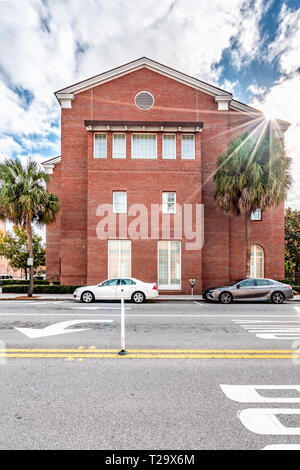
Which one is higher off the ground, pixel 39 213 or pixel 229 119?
pixel 229 119

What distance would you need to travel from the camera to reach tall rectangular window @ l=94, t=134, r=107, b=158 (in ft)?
62.6

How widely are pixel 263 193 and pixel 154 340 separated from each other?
12665mm

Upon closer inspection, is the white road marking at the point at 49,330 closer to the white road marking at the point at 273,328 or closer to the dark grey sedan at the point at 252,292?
the white road marking at the point at 273,328

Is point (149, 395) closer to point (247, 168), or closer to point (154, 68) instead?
point (247, 168)

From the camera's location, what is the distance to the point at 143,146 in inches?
753

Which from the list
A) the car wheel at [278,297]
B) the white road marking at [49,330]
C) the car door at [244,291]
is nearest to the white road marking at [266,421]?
the white road marking at [49,330]

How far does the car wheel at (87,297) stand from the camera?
14180mm

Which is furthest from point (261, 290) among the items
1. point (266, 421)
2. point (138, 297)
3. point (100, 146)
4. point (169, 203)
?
point (100, 146)

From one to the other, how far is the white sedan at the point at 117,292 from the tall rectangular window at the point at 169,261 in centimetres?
435

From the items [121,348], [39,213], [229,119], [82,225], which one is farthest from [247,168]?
[121,348]

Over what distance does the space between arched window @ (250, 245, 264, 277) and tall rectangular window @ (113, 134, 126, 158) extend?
38.7ft

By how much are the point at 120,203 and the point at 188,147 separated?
6015 mm

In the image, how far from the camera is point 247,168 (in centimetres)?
1667

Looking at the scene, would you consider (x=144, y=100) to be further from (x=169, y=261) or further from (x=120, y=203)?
(x=169, y=261)
